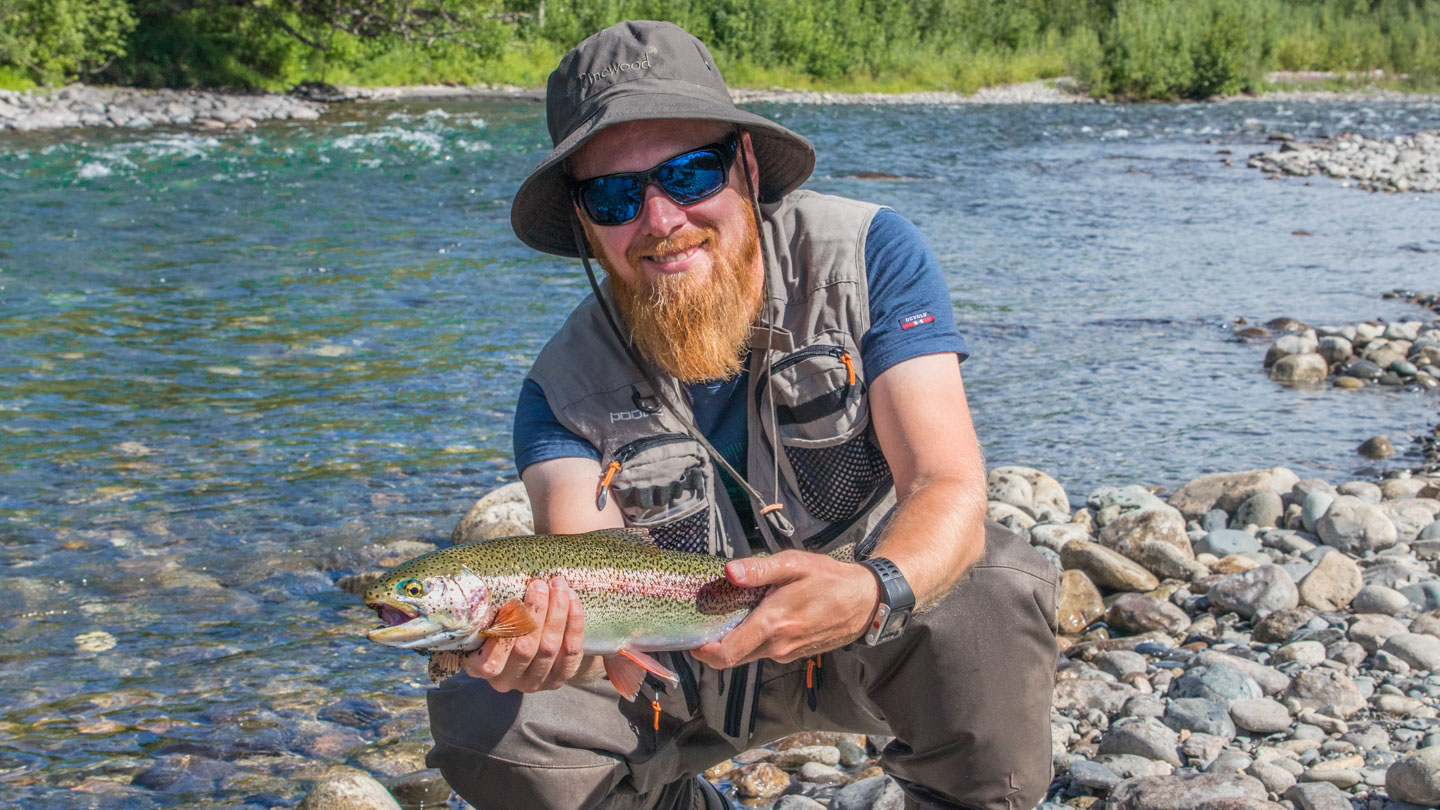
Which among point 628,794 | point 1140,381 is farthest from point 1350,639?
point 1140,381

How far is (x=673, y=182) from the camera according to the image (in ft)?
9.27

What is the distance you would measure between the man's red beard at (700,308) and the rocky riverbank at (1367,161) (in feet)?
61.4

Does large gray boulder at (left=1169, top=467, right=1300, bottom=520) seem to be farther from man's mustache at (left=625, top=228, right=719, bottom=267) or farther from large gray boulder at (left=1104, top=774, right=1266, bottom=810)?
man's mustache at (left=625, top=228, right=719, bottom=267)

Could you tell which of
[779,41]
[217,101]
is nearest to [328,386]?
[217,101]

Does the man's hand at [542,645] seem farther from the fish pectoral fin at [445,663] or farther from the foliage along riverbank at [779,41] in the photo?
the foliage along riverbank at [779,41]

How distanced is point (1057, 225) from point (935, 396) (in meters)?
13.3

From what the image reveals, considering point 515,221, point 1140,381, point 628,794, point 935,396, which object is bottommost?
point 1140,381

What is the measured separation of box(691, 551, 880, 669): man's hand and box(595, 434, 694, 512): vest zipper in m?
0.67

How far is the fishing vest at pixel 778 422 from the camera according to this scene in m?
2.81

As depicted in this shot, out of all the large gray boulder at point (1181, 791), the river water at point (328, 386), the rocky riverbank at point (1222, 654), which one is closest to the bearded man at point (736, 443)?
the large gray boulder at point (1181, 791)

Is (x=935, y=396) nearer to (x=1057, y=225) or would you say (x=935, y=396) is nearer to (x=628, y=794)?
(x=628, y=794)

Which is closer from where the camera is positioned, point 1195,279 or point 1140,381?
point 1140,381

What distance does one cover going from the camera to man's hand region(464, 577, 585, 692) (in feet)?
7.38

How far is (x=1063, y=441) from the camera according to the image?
275 inches
